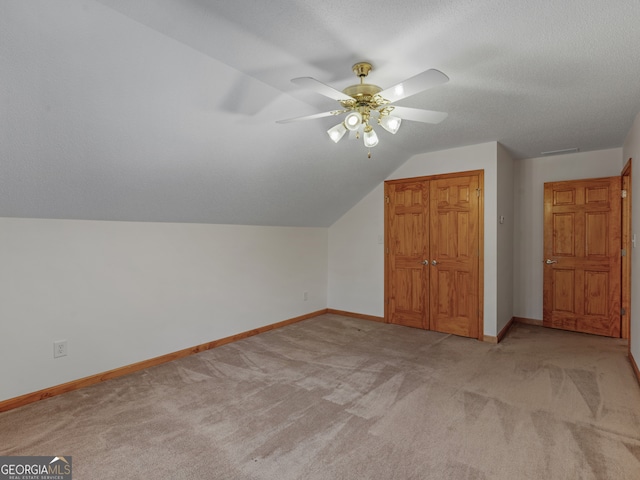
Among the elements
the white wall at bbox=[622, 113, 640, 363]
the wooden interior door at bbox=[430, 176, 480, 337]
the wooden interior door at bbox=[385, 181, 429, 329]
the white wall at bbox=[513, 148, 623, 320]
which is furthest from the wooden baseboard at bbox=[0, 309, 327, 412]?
the white wall at bbox=[622, 113, 640, 363]

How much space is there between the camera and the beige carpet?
1877 millimetres

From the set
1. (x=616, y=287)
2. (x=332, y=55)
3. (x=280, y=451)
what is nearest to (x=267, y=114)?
(x=332, y=55)

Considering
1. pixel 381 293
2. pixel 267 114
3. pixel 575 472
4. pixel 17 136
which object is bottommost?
pixel 575 472

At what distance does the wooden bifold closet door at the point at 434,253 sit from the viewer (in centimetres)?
418

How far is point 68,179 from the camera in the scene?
2391 millimetres

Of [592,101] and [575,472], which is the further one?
[592,101]

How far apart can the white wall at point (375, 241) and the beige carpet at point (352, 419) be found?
1.23m

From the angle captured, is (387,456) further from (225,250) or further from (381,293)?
(381,293)

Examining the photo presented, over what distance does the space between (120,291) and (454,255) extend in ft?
12.0

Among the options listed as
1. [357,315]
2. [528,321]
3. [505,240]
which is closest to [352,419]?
[357,315]

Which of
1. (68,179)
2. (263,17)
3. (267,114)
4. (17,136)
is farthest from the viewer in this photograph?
(267,114)

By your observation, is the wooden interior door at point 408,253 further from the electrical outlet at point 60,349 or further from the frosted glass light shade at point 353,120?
the electrical outlet at point 60,349

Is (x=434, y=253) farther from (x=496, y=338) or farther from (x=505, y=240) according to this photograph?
(x=496, y=338)

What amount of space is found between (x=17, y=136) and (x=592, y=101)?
403 centimetres
